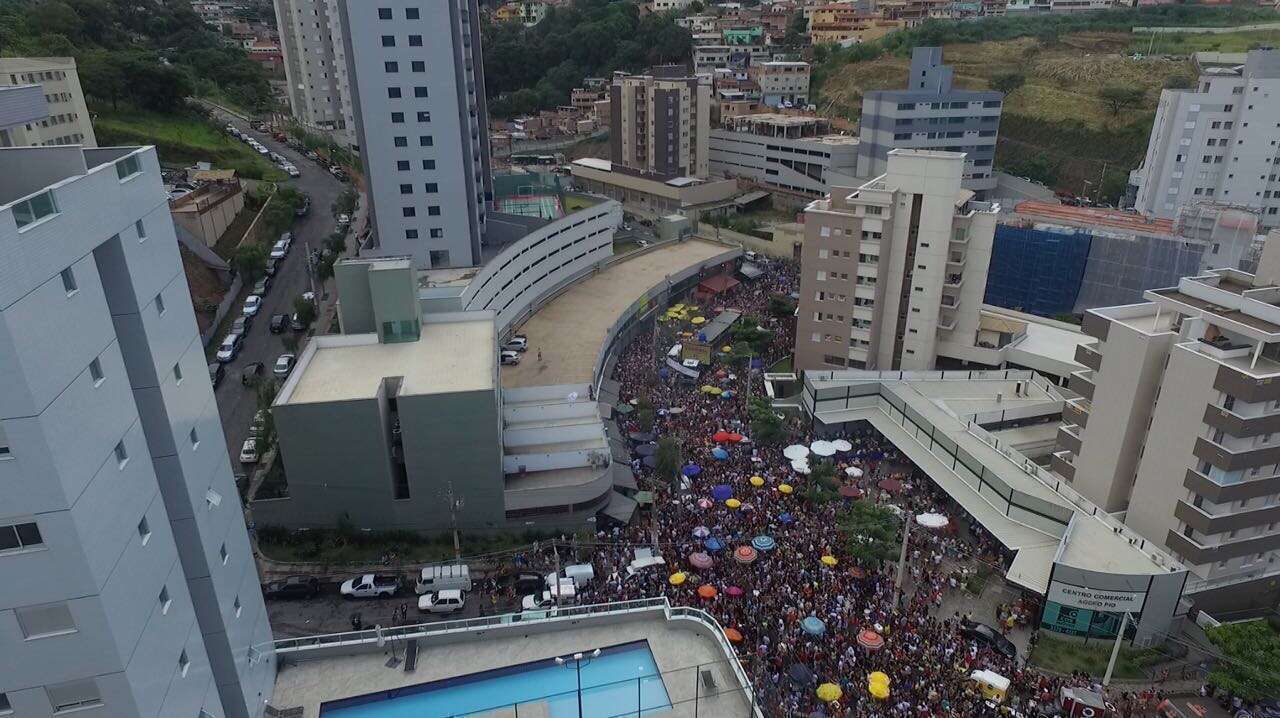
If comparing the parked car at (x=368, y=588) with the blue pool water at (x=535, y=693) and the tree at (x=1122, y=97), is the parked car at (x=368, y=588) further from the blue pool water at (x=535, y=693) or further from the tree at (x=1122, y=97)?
the tree at (x=1122, y=97)

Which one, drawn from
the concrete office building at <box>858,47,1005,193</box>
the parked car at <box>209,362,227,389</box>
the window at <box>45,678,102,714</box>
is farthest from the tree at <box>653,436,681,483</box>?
the concrete office building at <box>858,47,1005,193</box>

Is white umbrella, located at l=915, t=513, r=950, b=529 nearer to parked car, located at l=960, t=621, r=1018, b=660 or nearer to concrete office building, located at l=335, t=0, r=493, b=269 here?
parked car, located at l=960, t=621, r=1018, b=660

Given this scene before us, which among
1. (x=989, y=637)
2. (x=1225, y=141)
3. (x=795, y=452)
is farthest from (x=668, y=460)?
(x=1225, y=141)

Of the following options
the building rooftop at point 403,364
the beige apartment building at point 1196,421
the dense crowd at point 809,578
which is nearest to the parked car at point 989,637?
the dense crowd at point 809,578

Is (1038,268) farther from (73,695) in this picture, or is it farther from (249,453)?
(73,695)

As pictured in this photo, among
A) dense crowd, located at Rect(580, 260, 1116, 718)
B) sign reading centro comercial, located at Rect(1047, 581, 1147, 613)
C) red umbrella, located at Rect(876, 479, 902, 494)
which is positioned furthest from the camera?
red umbrella, located at Rect(876, 479, 902, 494)

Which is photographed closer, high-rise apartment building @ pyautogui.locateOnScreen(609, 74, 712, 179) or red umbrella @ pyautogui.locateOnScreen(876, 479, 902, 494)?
red umbrella @ pyautogui.locateOnScreen(876, 479, 902, 494)

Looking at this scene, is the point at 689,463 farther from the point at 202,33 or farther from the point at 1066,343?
the point at 202,33
